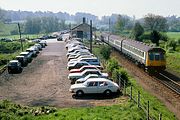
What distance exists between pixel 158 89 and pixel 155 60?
8059 mm

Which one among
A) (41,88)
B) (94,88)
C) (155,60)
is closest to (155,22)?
(155,60)

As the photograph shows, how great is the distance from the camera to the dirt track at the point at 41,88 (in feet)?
84.2

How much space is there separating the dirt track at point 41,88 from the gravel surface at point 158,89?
14.1 feet

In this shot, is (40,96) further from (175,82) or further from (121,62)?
(121,62)

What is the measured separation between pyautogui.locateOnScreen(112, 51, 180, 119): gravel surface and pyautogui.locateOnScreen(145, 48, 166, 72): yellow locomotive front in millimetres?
1149

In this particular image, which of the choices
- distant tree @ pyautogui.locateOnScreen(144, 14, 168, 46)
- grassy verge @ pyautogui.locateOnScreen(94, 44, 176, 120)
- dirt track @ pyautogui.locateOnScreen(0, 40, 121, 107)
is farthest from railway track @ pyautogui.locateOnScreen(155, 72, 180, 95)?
distant tree @ pyautogui.locateOnScreen(144, 14, 168, 46)

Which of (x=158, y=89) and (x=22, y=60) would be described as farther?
(x=22, y=60)

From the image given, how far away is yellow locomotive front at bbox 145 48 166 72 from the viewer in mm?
39094

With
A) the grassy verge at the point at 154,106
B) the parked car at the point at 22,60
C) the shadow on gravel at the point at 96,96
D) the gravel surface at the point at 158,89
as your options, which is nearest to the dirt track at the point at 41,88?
the shadow on gravel at the point at 96,96

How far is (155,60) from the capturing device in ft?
128

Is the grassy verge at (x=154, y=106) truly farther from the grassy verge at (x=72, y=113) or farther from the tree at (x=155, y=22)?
the tree at (x=155, y=22)

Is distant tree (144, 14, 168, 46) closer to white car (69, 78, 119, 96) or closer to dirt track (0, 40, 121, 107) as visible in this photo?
dirt track (0, 40, 121, 107)

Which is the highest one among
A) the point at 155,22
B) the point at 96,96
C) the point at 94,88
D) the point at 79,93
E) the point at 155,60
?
the point at 155,22

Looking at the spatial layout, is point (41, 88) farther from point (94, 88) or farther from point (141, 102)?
point (141, 102)
